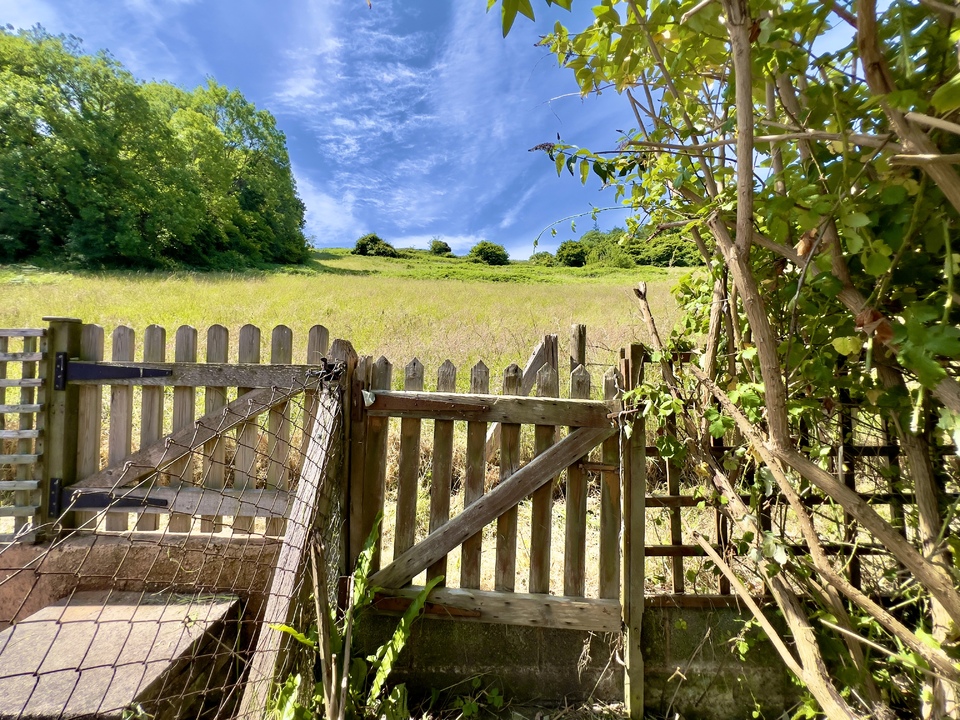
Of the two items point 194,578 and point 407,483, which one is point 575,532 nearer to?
point 407,483

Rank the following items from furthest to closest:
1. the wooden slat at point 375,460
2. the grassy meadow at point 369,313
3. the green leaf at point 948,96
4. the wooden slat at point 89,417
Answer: the grassy meadow at point 369,313
the wooden slat at point 89,417
the wooden slat at point 375,460
the green leaf at point 948,96

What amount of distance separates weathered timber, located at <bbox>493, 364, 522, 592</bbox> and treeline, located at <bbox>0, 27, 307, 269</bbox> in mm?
34557

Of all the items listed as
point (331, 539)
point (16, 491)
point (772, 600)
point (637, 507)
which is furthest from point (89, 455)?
point (772, 600)

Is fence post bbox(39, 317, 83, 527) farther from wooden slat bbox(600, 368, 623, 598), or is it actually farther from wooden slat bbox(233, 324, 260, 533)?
wooden slat bbox(600, 368, 623, 598)

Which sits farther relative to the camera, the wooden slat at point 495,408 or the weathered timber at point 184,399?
the weathered timber at point 184,399

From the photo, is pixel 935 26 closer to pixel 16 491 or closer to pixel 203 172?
pixel 16 491

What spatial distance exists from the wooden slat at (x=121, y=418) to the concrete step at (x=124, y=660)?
1.51 ft

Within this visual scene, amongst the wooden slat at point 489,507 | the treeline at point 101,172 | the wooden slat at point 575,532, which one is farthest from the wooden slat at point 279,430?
the treeline at point 101,172

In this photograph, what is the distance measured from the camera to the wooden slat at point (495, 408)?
2285mm

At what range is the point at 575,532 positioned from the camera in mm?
2326

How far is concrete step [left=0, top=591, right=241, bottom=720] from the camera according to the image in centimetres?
182

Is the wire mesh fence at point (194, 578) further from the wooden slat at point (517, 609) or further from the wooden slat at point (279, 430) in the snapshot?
the wooden slat at point (517, 609)

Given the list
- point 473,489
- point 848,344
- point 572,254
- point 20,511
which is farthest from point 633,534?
point 572,254

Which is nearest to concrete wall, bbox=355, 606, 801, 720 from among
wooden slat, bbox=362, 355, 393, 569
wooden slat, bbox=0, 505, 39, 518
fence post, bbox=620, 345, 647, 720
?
fence post, bbox=620, 345, 647, 720
